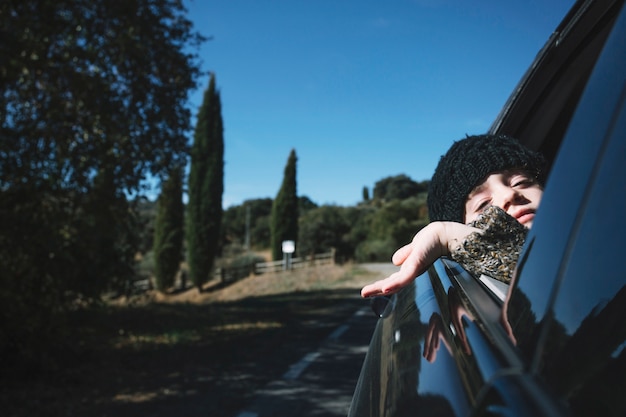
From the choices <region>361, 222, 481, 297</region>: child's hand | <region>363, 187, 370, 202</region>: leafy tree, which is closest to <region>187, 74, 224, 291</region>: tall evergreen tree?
<region>361, 222, 481, 297</region>: child's hand

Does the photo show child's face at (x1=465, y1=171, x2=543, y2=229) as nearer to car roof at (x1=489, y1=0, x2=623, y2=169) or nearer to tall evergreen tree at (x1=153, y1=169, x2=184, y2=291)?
car roof at (x1=489, y1=0, x2=623, y2=169)

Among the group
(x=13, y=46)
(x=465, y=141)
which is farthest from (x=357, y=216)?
(x=465, y=141)

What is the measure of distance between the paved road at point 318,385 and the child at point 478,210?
129 inches

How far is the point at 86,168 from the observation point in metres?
7.12

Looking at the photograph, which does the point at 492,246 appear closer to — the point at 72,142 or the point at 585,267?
the point at 585,267

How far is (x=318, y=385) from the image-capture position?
580 cm

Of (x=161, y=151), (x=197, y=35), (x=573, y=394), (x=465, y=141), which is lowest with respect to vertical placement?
(x=573, y=394)

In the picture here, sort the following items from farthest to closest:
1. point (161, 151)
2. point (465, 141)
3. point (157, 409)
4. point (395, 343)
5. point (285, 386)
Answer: point (161, 151) → point (285, 386) → point (157, 409) → point (465, 141) → point (395, 343)

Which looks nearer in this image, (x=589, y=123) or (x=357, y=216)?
(x=589, y=123)

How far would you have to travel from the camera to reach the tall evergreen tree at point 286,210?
4019 centimetres

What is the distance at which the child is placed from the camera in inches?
55.9

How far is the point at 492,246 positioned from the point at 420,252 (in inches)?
8.4

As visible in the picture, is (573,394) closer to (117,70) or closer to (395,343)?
(395,343)

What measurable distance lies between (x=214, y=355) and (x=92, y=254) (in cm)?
225
